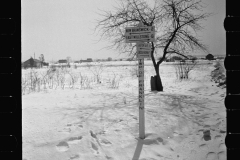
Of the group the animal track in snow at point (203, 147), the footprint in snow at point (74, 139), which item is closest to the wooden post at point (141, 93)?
the animal track in snow at point (203, 147)

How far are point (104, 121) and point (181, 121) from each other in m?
1.88

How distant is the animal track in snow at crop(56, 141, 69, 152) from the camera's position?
8.42 feet

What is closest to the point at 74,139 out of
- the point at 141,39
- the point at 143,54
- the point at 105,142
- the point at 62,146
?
the point at 62,146

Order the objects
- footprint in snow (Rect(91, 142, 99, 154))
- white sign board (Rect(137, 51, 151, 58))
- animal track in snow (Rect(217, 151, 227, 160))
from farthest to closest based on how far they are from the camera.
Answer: white sign board (Rect(137, 51, 151, 58)) → footprint in snow (Rect(91, 142, 99, 154)) → animal track in snow (Rect(217, 151, 227, 160))

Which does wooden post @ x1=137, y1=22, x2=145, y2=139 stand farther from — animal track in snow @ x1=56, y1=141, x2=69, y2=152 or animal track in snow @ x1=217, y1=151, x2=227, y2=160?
animal track in snow @ x1=56, y1=141, x2=69, y2=152

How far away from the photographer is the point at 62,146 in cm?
265

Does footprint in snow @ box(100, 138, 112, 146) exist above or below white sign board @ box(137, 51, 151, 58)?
below

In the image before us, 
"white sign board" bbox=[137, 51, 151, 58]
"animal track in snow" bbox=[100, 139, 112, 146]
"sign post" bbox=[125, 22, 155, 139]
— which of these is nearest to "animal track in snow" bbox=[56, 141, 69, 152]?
"animal track in snow" bbox=[100, 139, 112, 146]

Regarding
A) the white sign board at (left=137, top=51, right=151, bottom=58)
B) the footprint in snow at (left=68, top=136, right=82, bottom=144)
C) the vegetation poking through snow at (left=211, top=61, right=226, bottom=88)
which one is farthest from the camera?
the vegetation poking through snow at (left=211, top=61, right=226, bottom=88)

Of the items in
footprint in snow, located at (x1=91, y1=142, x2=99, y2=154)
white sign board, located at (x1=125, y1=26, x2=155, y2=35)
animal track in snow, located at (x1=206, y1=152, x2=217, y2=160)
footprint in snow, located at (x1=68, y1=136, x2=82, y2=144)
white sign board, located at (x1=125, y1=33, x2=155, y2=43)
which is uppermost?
white sign board, located at (x1=125, y1=26, x2=155, y2=35)

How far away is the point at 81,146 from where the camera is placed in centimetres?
268
